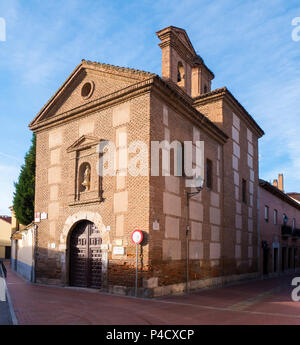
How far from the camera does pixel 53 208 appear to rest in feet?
52.9

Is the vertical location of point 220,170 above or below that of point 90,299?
above

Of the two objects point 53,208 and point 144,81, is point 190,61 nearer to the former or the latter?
point 144,81

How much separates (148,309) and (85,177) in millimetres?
6804

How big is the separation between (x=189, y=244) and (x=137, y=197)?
3.40 m

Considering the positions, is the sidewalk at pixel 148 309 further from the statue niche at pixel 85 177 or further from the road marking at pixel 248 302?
the statue niche at pixel 85 177

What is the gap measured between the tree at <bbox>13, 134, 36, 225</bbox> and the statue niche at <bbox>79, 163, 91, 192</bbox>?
1837 cm

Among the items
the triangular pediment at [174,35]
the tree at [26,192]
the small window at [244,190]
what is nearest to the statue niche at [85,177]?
the triangular pediment at [174,35]

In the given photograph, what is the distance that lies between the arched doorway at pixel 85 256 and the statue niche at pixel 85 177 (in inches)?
55.7

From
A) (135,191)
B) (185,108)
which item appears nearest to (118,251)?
(135,191)

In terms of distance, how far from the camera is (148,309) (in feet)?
31.6

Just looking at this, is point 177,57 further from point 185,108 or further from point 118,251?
point 118,251

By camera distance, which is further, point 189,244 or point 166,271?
point 189,244

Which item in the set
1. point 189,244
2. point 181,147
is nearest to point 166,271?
point 189,244

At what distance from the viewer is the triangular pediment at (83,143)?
14.4 m
